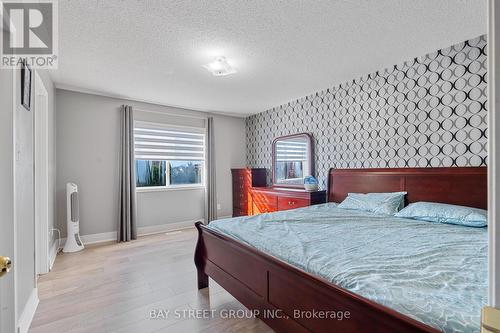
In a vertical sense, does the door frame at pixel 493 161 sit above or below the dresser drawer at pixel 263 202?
above

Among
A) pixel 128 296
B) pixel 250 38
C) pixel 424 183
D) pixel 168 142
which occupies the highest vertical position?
pixel 250 38

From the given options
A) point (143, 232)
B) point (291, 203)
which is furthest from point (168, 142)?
point (291, 203)

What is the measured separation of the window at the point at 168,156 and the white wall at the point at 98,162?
0.59 ft

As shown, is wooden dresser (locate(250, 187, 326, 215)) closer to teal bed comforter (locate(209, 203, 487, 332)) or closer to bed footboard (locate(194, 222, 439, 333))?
teal bed comforter (locate(209, 203, 487, 332))

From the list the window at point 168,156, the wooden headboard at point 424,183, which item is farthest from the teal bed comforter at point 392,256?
the window at point 168,156

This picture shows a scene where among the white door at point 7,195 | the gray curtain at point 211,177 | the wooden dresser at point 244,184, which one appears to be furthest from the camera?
the gray curtain at point 211,177

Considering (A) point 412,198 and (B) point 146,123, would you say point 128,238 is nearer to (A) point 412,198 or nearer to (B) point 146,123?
(B) point 146,123

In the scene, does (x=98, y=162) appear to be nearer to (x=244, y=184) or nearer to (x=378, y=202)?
(x=244, y=184)

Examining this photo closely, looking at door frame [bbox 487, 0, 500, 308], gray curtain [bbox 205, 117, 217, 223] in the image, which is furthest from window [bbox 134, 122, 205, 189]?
door frame [bbox 487, 0, 500, 308]

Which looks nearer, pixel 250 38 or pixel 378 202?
pixel 250 38

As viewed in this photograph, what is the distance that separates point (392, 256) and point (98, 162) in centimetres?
412

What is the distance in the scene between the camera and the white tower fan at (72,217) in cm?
347

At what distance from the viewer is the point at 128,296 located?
229cm

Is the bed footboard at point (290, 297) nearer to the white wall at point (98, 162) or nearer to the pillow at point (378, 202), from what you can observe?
the pillow at point (378, 202)
